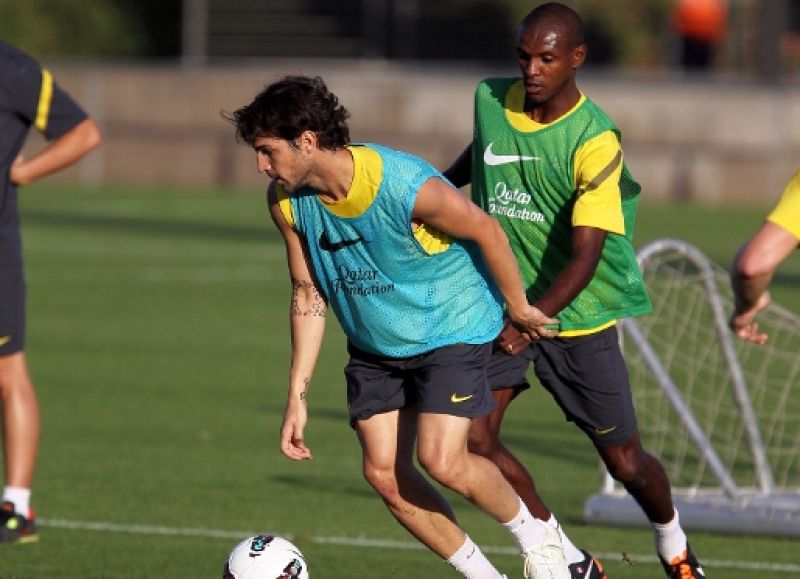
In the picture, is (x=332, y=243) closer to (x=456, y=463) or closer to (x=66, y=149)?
(x=456, y=463)

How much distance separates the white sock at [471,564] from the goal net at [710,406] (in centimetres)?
236

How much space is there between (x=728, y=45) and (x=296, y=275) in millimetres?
26861

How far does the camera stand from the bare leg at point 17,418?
9227 millimetres

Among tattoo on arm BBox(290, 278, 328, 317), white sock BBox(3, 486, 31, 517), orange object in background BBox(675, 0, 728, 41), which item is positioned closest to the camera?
tattoo on arm BBox(290, 278, 328, 317)

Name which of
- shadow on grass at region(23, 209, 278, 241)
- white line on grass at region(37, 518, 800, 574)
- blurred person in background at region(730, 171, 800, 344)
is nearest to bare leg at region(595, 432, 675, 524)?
white line on grass at region(37, 518, 800, 574)

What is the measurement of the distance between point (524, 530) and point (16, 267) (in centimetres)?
295

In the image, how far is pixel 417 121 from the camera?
1172 inches

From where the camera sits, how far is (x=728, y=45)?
109 ft

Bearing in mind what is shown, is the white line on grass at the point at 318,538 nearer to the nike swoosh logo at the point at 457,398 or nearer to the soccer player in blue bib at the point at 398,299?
the soccer player in blue bib at the point at 398,299

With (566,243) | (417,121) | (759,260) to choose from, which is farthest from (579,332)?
(417,121)

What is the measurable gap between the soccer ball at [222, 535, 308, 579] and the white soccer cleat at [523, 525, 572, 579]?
90 cm

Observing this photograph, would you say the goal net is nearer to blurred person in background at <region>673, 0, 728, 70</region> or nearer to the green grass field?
the green grass field

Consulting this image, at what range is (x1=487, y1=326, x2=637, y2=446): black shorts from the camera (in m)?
7.95

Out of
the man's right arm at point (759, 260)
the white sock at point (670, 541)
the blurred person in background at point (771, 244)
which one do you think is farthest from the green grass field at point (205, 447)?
the blurred person in background at point (771, 244)
